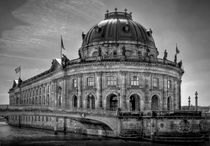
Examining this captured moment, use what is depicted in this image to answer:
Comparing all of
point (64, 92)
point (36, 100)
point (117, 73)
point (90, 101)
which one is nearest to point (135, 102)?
point (117, 73)

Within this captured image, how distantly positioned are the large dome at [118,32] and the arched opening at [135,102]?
1136 cm

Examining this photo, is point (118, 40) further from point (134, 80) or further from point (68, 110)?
point (68, 110)

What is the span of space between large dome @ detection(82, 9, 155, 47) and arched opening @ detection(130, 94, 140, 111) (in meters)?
11.4

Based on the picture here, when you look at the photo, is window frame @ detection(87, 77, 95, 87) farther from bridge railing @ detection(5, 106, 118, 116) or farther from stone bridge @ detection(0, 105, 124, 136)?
bridge railing @ detection(5, 106, 118, 116)

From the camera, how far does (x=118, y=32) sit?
247 feet

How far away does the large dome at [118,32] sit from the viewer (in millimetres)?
75250

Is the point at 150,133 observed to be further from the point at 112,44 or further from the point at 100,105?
the point at 112,44

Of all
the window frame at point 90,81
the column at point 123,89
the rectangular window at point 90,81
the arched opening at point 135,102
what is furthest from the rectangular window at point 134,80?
the rectangular window at point 90,81

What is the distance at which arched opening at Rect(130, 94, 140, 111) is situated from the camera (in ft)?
227

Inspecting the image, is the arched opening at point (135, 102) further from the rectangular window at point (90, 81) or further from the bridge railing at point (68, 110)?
the bridge railing at point (68, 110)

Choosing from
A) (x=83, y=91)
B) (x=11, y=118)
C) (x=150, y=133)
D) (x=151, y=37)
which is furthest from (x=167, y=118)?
(x=11, y=118)

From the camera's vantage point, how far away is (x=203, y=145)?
48750 mm

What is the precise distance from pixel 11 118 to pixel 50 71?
41.0 meters

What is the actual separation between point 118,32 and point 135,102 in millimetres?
14760
